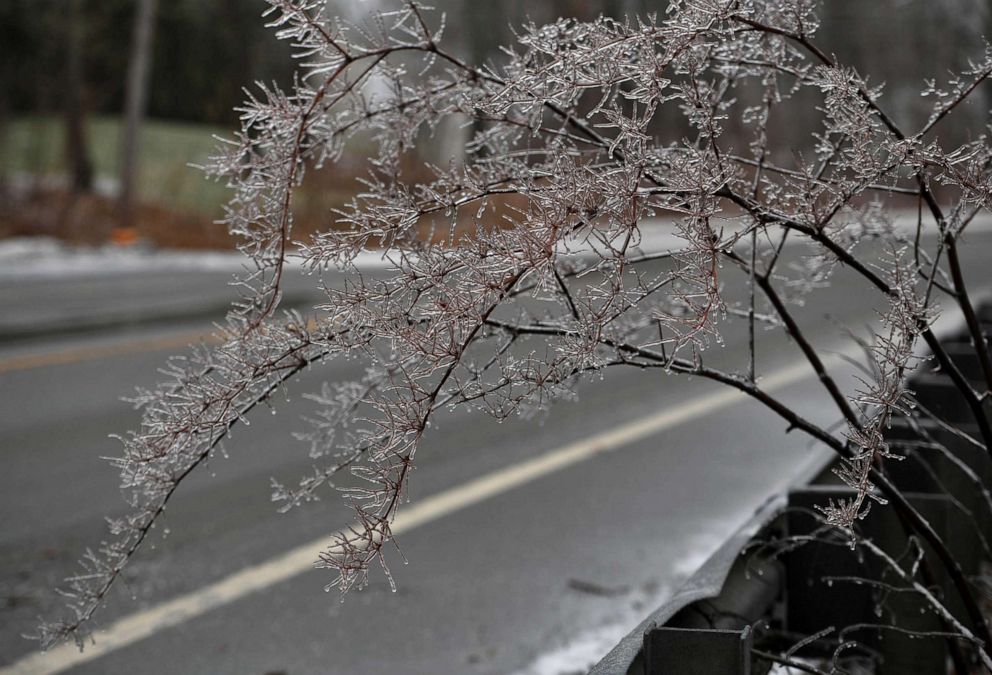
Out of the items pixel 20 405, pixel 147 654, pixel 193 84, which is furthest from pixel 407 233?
pixel 193 84

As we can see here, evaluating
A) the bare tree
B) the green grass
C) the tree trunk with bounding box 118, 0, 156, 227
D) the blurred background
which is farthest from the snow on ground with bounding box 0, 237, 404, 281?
the bare tree

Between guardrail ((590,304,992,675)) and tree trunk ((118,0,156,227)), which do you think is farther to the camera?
tree trunk ((118,0,156,227))

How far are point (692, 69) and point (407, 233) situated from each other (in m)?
0.64

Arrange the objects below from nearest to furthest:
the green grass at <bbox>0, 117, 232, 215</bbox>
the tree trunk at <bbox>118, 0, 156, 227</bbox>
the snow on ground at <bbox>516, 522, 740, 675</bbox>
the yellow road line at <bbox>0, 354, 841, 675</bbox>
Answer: the snow on ground at <bbox>516, 522, 740, 675</bbox>
the yellow road line at <bbox>0, 354, 841, 675</bbox>
the tree trunk at <bbox>118, 0, 156, 227</bbox>
the green grass at <bbox>0, 117, 232, 215</bbox>

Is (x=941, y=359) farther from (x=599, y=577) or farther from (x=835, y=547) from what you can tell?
(x=599, y=577)

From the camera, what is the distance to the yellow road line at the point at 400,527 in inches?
164

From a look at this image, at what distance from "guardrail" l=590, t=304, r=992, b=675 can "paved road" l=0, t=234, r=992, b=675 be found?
1.16 meters

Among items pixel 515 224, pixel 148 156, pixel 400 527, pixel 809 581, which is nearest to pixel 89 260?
pixel 148 156

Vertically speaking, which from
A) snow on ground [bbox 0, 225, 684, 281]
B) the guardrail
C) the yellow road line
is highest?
the guardrail

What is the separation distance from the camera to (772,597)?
284cm

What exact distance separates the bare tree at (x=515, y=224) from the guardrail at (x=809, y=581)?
1.03ft

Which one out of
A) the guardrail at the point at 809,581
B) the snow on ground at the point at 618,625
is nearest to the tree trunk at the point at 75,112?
the snow on ground at the point at 618,625

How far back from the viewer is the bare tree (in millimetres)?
2086

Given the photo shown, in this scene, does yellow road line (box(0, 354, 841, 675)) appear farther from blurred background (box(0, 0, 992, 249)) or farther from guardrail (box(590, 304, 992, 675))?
blurred background (box(0, 0, 992, 249))
